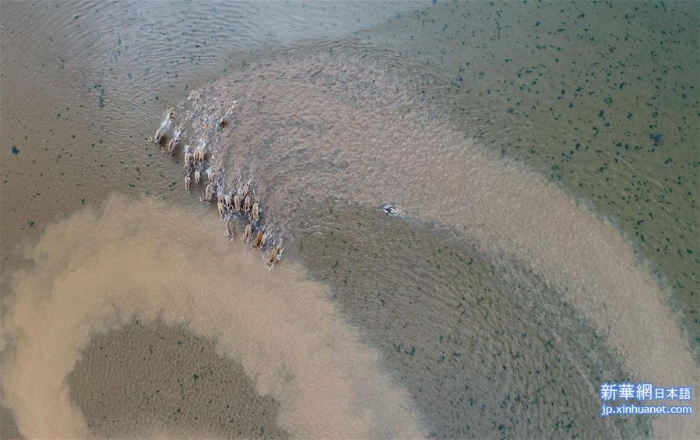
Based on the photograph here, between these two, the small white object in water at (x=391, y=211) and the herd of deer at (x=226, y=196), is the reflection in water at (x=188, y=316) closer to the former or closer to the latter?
the herd of deer at (x=226, y=196)

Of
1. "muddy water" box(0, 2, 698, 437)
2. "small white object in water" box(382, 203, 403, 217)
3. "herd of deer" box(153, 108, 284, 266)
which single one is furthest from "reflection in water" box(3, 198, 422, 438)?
"small white object in water" box(382, 203, 403, 217)

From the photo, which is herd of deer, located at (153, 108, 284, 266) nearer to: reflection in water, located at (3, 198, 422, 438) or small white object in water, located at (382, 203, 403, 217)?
reflection in water, located at (3, 198, 422, 438)

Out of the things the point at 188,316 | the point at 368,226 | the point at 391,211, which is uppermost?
the point at 391,211

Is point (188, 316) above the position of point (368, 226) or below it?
below

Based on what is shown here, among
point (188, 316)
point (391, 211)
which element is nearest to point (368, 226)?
point (391, 211)

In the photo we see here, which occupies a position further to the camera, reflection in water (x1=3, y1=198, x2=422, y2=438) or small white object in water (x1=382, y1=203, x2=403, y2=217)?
small white object in water (x1=382, y1=203, x2=403, y2=217)

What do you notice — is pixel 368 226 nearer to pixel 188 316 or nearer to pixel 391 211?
pixel 391 211

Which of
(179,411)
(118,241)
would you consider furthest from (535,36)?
(179,411)
